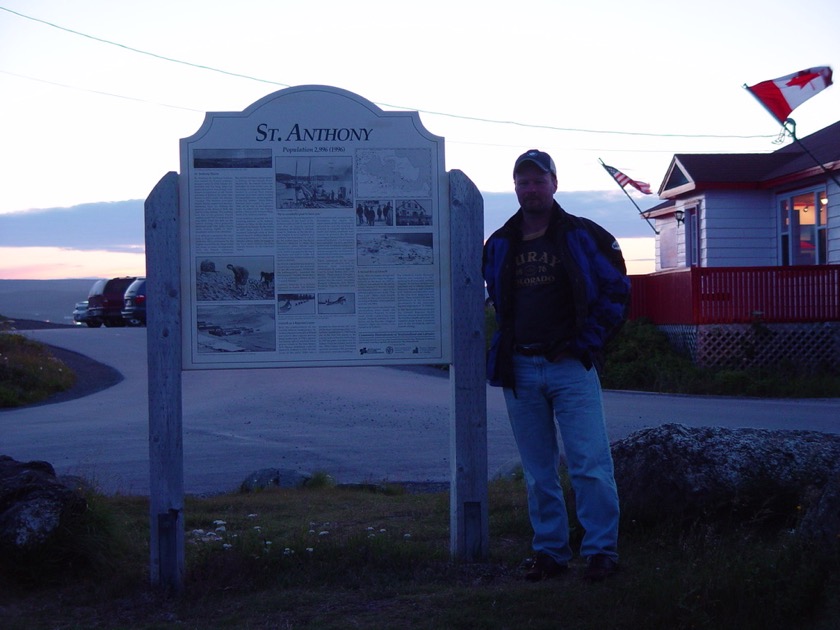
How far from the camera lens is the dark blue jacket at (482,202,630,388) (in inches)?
181

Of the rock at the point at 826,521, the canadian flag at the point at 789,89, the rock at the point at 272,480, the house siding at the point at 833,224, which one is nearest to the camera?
the rock at the point at 826,521

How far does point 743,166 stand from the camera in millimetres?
24234

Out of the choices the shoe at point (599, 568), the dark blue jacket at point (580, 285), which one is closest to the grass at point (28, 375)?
Answer: the dark blue jacket at point (580, 285)

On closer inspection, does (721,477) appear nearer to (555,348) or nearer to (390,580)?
(555,348)

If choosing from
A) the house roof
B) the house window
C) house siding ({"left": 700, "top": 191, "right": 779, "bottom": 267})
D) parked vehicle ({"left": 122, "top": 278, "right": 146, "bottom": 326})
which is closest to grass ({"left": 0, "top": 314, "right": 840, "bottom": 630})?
the house roof

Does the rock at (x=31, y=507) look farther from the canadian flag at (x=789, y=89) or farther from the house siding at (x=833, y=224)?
the house siding at (x=833, y=224)

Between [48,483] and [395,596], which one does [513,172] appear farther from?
[48,483]

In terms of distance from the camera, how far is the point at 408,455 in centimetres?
1072

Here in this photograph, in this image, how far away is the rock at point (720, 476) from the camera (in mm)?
5340

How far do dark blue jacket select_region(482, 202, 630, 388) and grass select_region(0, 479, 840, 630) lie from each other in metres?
1.05

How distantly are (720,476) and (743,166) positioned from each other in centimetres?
2045

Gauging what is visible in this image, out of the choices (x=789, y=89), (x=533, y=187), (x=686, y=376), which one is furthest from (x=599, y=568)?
(x=789, y=89)

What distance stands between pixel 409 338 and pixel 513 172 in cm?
110

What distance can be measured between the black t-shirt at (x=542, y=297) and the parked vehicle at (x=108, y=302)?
115 feet
